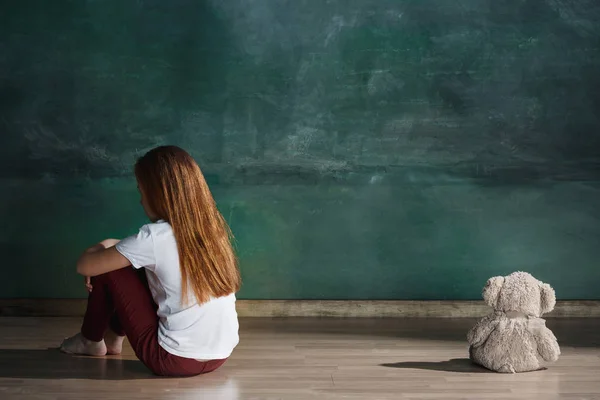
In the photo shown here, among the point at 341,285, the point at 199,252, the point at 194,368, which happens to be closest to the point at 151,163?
the point at 199,252

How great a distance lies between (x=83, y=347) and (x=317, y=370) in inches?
35.1

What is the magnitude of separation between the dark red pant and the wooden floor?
0.05 meters

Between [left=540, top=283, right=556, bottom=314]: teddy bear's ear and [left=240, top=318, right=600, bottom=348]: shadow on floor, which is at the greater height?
[left=540, top=283, right=556, bottom=314]: teddy bear's ear

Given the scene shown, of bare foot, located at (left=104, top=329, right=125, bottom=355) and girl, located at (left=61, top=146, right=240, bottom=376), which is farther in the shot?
bare foot, located at (left=104, top=329, right=125, bottom=355)

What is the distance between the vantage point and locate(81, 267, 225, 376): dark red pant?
300 centimetres

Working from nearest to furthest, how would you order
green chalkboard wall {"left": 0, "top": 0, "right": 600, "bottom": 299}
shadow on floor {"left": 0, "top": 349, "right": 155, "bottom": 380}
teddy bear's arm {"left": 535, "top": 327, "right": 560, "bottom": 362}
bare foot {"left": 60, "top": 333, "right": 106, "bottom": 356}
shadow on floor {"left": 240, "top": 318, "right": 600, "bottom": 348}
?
1. shadow on floor {"left": 0, "top": 349, "right": 155, "bottom": 380}
2. teddy bear's arm {"left": 535, "top": 327, "right": 560, "bottom": 362}
3. bare foot {"left": 60, "top": 333, "right": 106, "bottom": 356}
4. shadow on floor {"left": 240, "top": 318, "right": 600, "bottom": 348}
5. green chalkboard wall {"left": 0, "top": 0, "right": 600, "bottom": 299}

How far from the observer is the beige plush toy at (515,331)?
319 cm

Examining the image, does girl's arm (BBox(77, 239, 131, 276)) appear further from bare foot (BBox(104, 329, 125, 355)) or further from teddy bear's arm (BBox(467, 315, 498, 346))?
teddy bear's arm (BBox(467, 315, 498, 346))

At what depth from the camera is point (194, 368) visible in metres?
3.04

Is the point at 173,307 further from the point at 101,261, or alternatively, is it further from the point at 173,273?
the point at 101,261

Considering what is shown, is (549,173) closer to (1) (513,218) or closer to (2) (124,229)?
(1) (513,218)

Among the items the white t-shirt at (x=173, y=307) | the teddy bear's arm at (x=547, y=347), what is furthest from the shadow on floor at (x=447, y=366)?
the white t-shirt at (x=173, y=307)

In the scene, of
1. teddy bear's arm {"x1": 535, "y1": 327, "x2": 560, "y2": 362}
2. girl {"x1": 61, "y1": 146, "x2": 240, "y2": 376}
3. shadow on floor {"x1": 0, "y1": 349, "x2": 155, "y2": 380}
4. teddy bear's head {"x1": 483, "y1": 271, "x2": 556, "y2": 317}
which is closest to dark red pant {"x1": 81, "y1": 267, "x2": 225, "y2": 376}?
girl {"x1": 61, "y1": 146, "x2": 240, "y2": 376}

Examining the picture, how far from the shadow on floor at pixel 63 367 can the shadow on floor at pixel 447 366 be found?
0.92m
